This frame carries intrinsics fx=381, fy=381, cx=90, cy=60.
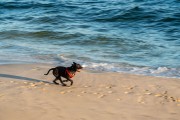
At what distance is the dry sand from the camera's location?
5496 mm

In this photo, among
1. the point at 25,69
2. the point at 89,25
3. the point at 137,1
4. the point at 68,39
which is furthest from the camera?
the point at 137,1

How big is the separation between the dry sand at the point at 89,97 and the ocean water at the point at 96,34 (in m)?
1.17

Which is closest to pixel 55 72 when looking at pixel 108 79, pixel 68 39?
pixel 108 79

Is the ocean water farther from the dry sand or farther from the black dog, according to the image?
the black dog

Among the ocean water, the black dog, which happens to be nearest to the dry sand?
the black dog

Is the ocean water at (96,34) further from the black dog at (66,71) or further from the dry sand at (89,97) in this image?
the black dog at (66,71)

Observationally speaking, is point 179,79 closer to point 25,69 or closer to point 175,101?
point 175,101

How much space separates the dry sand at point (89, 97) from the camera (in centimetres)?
550

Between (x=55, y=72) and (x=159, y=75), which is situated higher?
(x=55, y=72)

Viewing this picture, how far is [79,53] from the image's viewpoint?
420 inches

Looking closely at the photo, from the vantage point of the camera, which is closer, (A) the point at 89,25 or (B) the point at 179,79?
(B) the point at 179,79

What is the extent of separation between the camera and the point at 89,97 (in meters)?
6.31

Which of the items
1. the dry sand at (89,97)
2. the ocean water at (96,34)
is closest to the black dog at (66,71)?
the dry sand at (89,97)

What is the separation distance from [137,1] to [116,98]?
14.8 m
